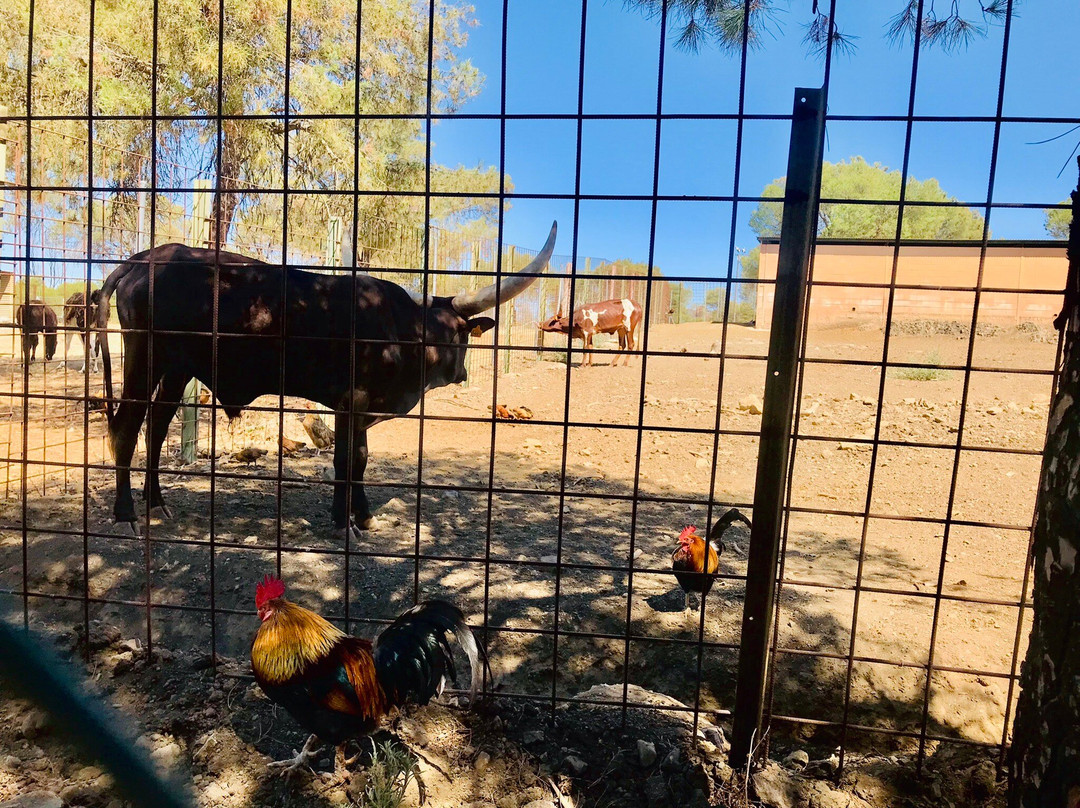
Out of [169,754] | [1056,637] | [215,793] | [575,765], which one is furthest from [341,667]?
[1056,637]

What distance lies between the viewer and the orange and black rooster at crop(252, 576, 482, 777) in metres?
2.56

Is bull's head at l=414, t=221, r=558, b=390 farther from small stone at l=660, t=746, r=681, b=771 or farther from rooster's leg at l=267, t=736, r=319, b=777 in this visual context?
small stone at l=660, t=746, r=681, b=771

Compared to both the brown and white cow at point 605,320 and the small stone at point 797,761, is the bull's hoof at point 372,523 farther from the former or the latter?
the brown and white cow at point 605,320

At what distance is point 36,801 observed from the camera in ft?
7.80

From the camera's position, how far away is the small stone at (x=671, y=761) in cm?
263

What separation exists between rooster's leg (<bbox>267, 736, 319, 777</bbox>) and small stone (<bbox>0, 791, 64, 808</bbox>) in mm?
675

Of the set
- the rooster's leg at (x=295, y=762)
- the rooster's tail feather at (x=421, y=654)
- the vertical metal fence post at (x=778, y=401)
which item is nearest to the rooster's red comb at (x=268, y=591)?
the rooster's tail feather at (x=421, y=654)

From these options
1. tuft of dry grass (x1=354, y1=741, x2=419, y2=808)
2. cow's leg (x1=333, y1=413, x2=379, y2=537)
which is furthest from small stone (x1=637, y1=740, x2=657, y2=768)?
cow's leg (x1=333, y1=413, x2=379, y2=537)

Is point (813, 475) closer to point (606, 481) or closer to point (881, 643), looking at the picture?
point (606, 481)

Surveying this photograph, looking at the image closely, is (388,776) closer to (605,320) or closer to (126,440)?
(126,440)

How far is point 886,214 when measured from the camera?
73.7ft

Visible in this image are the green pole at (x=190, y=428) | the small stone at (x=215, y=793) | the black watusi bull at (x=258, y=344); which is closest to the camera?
the small stone at (x=215, y=793)

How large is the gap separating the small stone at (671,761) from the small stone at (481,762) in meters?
0.66

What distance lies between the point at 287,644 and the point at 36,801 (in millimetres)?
917
